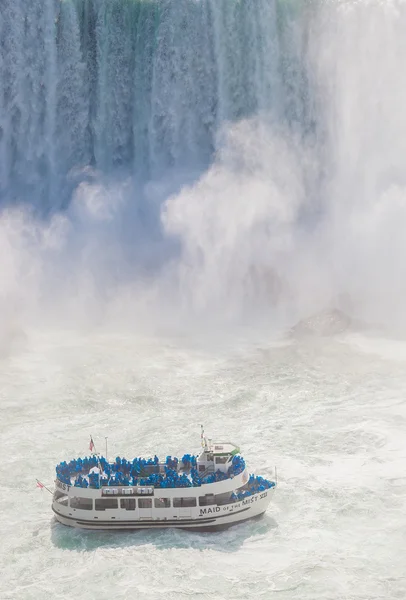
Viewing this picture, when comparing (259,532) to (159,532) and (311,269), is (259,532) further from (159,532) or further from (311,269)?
(311,269)

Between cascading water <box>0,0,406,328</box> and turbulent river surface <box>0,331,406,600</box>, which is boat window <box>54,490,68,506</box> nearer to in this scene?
turbulent river surface <box>0,331,406,600</box>

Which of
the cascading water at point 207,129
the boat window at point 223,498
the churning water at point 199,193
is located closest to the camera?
the boat window at point 223,498

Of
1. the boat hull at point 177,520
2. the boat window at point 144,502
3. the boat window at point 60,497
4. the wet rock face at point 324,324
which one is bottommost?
the boat hull at point 177,520

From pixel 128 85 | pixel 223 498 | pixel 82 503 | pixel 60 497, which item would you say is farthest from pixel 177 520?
pixel 128 85

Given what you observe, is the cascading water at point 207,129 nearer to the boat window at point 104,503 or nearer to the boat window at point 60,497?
the boat window at point 60,497

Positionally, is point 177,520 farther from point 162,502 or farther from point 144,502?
point 144,502

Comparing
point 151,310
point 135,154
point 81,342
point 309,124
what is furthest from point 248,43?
point 81,342

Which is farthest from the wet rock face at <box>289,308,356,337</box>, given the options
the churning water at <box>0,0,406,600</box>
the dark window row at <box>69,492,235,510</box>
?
the dark window row at <box>69,492,235,510</box>

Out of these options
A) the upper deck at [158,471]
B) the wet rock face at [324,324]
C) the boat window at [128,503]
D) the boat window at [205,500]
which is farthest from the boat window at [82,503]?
the wet rock face at [324,324]
